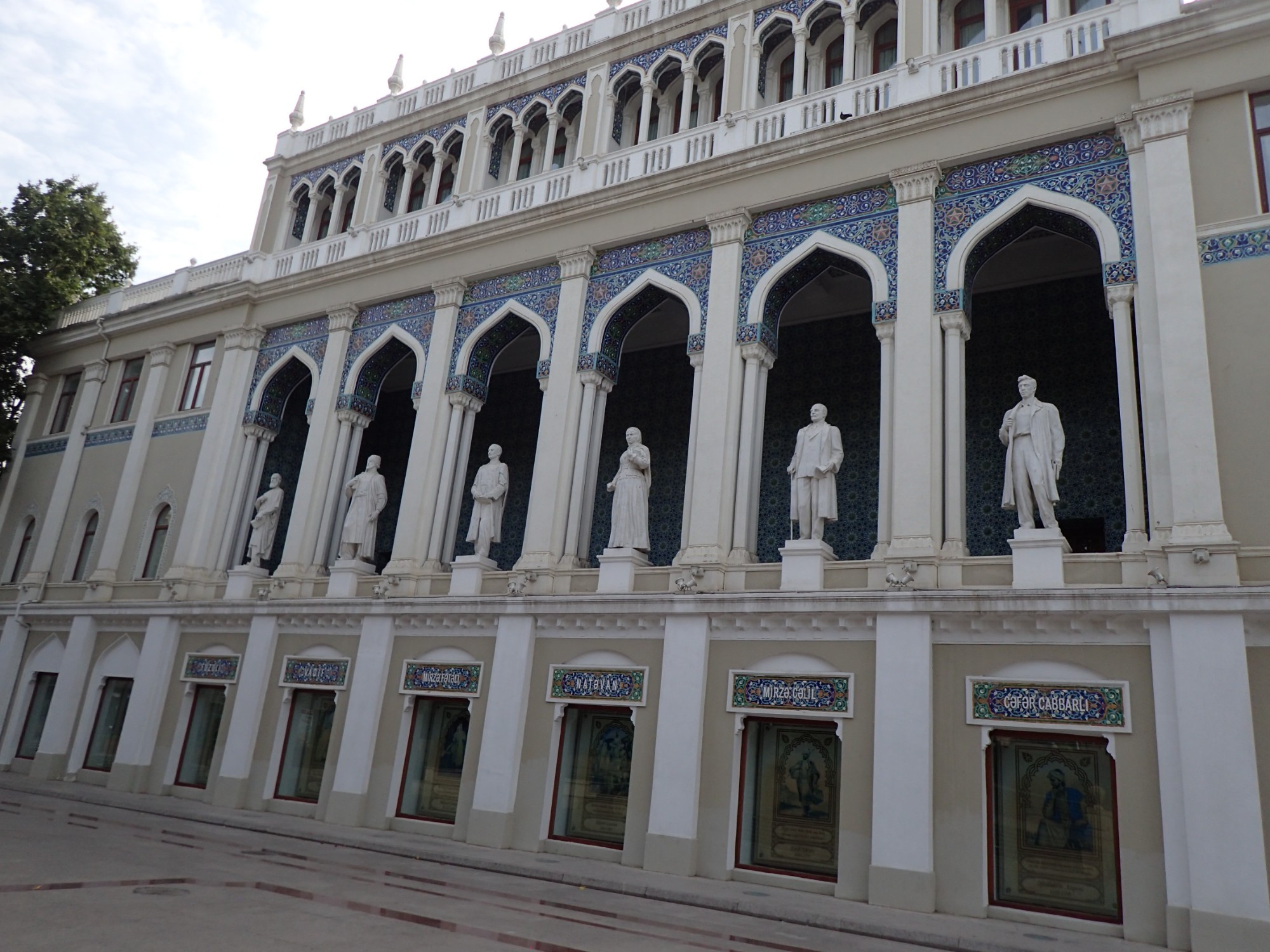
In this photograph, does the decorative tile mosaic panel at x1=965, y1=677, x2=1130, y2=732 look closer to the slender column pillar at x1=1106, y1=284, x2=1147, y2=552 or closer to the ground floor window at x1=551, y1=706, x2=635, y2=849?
the slender column pillar at x1=1106, y1=284, x2=1147, y2=552

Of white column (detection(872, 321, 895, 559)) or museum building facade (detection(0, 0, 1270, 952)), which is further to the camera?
white column (detection(872, 321, 895, 559))

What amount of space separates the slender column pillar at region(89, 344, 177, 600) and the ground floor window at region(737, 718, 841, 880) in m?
13.4

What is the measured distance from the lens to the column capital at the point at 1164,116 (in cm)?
1069

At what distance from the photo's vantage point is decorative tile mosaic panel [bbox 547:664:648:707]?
1221cm

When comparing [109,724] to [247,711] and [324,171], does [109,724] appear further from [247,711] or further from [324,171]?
[324,171]

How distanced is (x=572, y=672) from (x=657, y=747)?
1.72 metres

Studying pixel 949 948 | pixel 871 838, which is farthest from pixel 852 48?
pixel 949 948

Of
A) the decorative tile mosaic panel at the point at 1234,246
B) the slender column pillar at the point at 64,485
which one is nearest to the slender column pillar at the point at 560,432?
the decorative tile mosaic panel at the point at 1234,246

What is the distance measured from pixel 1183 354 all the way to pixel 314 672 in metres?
12.5

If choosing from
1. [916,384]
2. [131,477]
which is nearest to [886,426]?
[916,384]

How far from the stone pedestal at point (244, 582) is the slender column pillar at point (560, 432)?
220 inches

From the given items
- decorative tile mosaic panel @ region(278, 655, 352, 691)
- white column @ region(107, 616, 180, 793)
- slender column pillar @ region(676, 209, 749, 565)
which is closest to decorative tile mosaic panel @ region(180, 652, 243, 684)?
white column @ region(107, 616, 180, 793)

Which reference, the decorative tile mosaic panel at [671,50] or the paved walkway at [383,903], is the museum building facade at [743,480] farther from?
the paved walkway at [383,903]

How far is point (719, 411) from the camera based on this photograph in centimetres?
A: 1273
